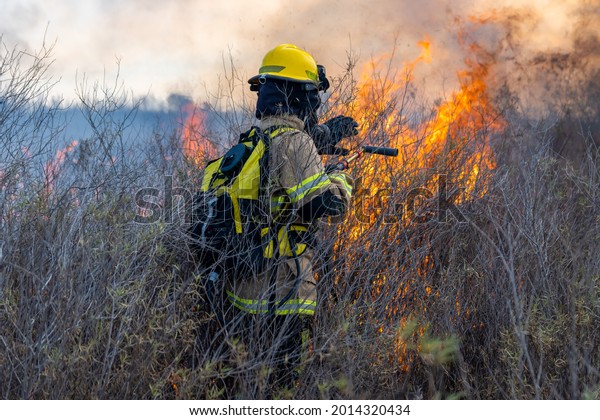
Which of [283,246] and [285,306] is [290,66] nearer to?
[283,246]

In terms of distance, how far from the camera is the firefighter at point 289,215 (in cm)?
367

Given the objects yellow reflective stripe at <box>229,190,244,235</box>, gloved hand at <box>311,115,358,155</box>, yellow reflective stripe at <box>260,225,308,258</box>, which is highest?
gloved hand at <box>311,115,358,155</box>

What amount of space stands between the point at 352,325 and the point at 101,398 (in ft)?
4.77

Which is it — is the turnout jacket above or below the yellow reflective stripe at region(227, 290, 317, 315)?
above

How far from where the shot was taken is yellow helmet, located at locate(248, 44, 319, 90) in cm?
394

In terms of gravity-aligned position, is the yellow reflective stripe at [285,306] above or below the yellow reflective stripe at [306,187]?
below

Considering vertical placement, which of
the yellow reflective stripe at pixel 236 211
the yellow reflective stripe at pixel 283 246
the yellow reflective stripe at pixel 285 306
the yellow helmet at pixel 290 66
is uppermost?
the yellow helmet at pixel 290 66

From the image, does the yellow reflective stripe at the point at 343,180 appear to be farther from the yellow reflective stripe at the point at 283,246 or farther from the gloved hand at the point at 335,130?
the yellow reflective stripe at the point at 283,246

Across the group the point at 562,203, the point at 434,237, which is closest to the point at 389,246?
the point at 434,237

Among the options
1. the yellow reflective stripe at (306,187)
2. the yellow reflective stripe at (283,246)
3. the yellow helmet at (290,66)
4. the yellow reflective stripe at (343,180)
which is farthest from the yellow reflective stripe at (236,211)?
the yellow helmet at (290,66)

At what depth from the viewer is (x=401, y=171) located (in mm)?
5316

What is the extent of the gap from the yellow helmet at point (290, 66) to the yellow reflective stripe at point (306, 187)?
64 centimetres

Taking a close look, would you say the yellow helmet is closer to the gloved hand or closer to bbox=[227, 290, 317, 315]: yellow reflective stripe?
the gloved hand

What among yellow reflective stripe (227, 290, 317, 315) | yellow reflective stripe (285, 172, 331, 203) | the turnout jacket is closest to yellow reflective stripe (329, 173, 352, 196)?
the turnout jacket
